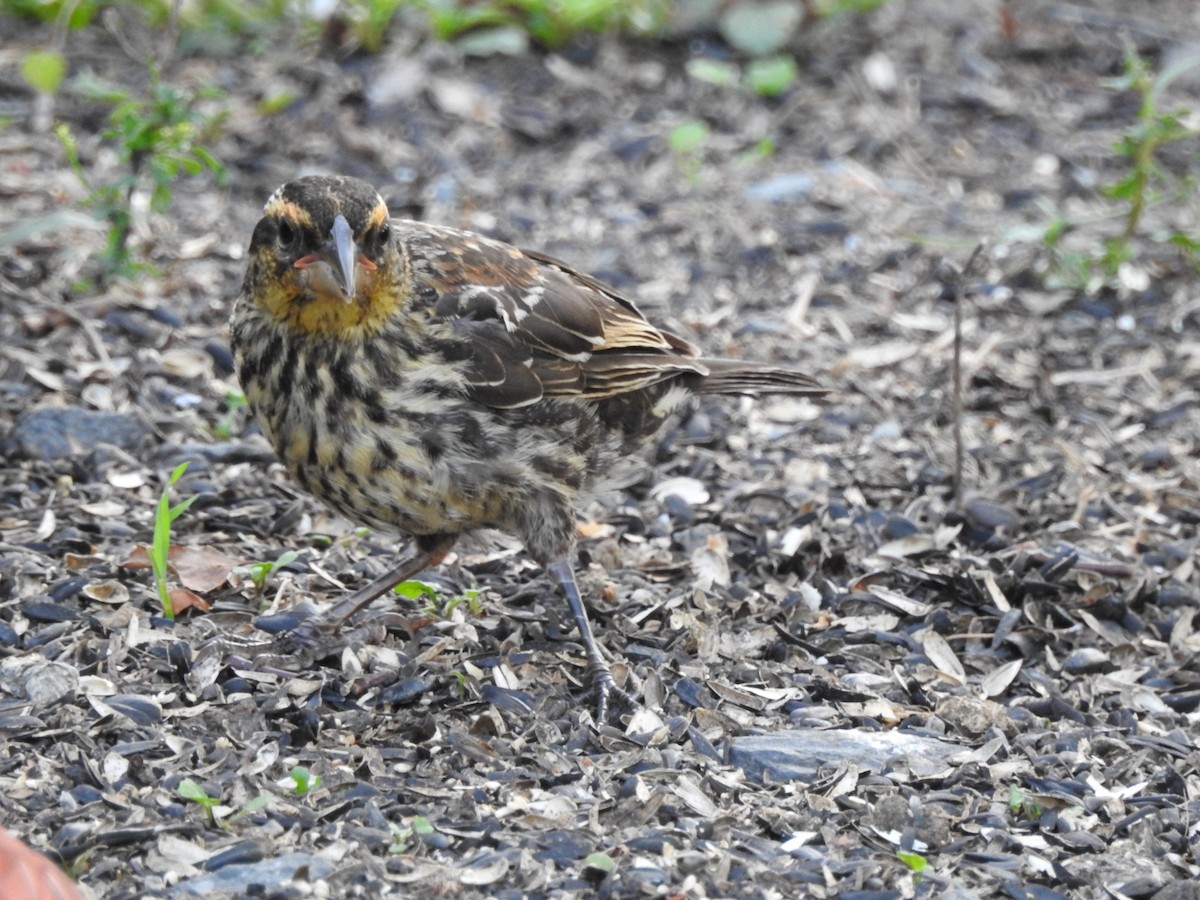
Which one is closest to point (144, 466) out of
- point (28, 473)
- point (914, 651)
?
point (28, 473)

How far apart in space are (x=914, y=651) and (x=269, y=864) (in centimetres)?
204

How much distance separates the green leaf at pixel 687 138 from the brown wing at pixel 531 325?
2.75m

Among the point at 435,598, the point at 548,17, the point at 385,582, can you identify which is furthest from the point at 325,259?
the point at 548,17

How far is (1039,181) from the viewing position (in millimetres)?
7672

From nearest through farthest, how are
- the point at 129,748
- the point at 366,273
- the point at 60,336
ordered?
1. the point at 129,748
2. the point at 366,273
3. the point at 60,336

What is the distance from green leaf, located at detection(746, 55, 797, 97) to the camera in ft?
26.6

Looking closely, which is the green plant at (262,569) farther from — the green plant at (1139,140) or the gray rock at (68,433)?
the green plant at (1139,140)

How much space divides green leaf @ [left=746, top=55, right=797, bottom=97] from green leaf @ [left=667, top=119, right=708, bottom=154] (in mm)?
540

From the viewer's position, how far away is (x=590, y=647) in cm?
441

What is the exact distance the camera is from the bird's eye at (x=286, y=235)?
158 inches

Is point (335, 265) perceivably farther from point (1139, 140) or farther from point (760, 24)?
point (760, 24)

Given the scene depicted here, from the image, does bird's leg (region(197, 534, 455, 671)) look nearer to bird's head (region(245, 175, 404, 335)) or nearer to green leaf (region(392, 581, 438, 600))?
green leaf (region(392, 581, 438, 600))

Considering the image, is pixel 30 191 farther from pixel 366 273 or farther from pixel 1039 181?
pixel 1039 181

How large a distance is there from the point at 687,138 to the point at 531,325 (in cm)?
328
